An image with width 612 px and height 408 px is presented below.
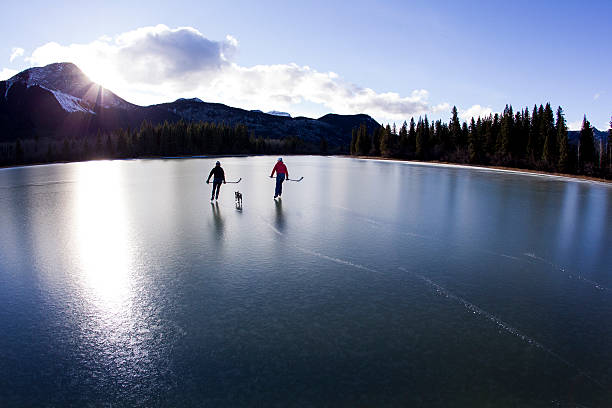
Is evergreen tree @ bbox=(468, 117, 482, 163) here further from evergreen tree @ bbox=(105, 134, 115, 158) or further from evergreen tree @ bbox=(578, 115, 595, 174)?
evergreen tree @ bbox=(105, 134, 115, 158)

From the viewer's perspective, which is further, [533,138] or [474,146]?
[474,146]

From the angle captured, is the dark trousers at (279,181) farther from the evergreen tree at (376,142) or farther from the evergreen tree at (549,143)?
the evergreen tree at (376,142)

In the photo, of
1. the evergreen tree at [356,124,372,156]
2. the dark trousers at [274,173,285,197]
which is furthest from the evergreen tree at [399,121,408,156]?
the dark trousers at [274,173,285,197]

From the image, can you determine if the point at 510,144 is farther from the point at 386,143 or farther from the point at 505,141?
the point at 386,143

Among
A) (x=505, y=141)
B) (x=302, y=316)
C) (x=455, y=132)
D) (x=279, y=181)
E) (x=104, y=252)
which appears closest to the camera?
(x=302, y=316)

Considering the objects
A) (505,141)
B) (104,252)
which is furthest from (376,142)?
(104,252)

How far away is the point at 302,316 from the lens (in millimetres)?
5727

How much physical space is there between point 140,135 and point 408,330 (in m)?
121

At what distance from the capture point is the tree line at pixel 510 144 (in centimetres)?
6123

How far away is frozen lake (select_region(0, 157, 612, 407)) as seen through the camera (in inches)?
161

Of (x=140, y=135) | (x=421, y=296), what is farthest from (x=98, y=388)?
(x=140, y=135)

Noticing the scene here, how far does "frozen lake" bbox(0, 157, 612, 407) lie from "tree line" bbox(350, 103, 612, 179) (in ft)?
193

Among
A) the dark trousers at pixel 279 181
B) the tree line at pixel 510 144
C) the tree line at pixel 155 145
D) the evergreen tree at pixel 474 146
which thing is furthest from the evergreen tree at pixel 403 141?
the dark trousers at pixel 279 181

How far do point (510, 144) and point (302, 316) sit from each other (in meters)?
82.0
